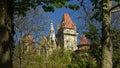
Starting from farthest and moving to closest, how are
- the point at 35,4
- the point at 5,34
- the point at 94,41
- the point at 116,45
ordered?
the point at 94,41
the point at 116,45
the point at 35,4
the point at 5,34

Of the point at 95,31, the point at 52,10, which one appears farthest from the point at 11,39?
the point at 95,31

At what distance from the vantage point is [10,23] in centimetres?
913

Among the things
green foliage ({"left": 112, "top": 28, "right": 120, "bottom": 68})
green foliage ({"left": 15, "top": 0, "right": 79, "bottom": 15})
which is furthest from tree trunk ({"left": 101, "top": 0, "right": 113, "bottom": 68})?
green foliage ({"left": 112, "top": 28, "right": 120, "bottom": 68})

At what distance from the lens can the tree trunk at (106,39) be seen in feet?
39.9

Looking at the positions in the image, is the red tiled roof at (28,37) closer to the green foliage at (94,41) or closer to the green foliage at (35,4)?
the green foliage at (94,41)

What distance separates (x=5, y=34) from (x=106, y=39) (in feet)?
14.8

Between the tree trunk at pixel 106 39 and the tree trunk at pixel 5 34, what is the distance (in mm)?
4160

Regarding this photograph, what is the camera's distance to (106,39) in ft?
40.6

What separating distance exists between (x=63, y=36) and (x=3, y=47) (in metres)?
124

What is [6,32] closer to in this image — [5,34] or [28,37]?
[5,34]

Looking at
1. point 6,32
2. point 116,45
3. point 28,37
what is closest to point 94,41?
point 116,45

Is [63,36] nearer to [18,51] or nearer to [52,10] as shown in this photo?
[18,51]

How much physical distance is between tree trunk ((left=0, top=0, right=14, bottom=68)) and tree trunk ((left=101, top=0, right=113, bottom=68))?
4.16 metres

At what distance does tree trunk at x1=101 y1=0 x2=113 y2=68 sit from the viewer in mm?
12172
